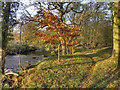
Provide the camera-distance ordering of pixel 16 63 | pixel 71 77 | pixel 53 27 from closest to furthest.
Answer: pixel 71 77, pixel 53 27, pixel 16 63

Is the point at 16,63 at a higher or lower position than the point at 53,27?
lower

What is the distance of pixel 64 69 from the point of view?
22.5 ft

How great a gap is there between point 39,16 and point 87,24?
10874mm

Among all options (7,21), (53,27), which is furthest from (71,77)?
(7,21)

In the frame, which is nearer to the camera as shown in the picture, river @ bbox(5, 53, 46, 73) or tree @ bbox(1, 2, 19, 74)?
tree @ bbox(1, 2, 19, 74)

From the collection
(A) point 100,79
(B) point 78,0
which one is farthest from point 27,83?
(B) point 78,0

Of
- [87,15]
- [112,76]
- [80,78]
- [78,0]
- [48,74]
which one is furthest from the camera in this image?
[87,15]

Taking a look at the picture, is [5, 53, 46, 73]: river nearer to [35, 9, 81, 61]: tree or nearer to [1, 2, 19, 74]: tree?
[1, 2, 19, 74]: tree

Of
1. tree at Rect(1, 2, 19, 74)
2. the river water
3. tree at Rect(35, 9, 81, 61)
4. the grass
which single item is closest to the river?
the river water

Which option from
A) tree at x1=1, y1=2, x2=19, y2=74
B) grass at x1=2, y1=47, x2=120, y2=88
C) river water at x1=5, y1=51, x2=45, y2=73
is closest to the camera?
grass at x1=2, y1=47, x2=120, y2=88

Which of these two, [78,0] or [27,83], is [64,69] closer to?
[27,83]

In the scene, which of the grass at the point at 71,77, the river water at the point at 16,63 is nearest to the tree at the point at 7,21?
the river water at the point at 16,63

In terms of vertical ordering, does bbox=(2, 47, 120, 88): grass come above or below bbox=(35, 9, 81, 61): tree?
below

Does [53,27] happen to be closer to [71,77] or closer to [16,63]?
[71,77]
